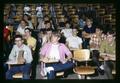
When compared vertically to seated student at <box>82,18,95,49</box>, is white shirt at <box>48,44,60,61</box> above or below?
below

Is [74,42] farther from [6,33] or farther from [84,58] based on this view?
[6,33]

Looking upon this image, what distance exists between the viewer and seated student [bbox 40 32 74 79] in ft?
16.4

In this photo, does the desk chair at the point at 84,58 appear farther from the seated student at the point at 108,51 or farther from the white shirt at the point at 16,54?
the white shirt at the point at 16,54

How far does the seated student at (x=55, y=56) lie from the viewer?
4.99 meters

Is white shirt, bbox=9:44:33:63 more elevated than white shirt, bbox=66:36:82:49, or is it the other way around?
white shirt, bbox=66:36:82:49

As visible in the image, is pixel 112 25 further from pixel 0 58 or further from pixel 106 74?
pixel 0 58

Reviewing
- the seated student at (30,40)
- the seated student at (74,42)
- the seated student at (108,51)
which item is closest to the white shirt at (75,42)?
the seated student at (74,42)

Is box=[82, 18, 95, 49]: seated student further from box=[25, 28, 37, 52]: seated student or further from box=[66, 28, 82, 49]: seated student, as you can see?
box=[25, 28, 37, 52]: seated student

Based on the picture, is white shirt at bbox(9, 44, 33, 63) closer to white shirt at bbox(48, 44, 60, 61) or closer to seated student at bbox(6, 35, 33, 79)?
seated student at bbox(6, 35, 33, 79)

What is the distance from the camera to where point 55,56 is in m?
5.00

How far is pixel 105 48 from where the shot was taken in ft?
16.4

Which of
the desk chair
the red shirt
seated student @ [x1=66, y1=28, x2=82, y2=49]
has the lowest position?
the desk chair

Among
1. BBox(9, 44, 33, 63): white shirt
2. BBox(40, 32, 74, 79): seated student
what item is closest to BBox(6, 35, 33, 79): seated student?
BBox(9, 44, 33, 63): white shirt

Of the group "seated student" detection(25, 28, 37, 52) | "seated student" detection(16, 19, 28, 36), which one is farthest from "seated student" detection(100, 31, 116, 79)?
"seated student" detection(16, 19, 28, 36)
